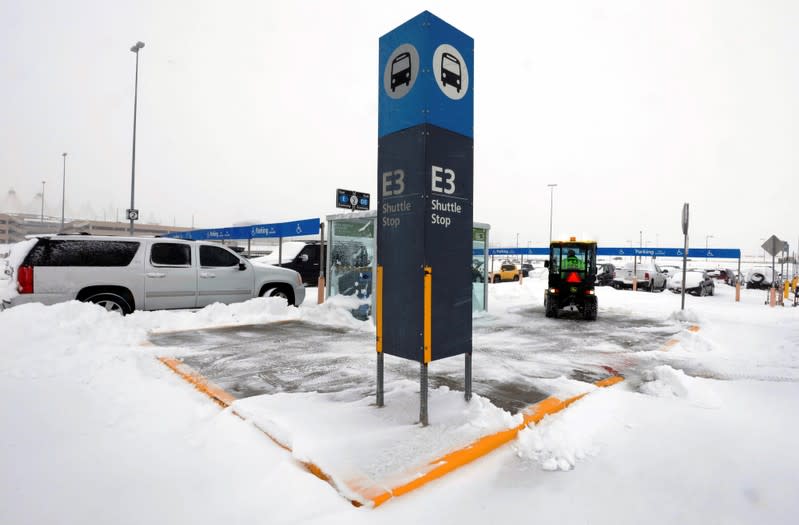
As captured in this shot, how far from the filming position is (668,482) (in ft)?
9.62

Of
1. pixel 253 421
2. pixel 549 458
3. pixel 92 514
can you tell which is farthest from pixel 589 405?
pixel 92 514

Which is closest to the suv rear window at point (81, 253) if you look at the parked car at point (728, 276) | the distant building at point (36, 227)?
the parked car at point (728, 276)

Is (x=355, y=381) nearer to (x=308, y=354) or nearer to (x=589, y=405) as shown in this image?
(x=308, y=354)

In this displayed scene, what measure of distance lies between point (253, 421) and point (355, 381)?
1465mm

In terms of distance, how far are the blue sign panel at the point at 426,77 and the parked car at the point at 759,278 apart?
34876mm

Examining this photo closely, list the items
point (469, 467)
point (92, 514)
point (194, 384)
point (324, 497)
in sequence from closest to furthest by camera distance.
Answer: point (92, 514), point (324, 497), point (469, 467), point (194, 384)

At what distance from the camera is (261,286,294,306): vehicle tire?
1085 centimetres

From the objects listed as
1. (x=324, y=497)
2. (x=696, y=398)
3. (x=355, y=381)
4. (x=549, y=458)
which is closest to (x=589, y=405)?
(x=696, y=398)

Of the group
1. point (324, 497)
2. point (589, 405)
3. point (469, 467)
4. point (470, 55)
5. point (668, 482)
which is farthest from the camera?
point (589, 405)

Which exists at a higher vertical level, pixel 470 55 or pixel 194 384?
pixel 470 55

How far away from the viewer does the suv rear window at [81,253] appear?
787 cm

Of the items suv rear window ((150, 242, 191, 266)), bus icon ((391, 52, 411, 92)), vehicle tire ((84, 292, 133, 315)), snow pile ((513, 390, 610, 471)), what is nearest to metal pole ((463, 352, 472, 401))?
snow pile ((513, 390, 610, 471))

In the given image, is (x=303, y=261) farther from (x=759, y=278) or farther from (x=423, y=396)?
(x=759, y=278)

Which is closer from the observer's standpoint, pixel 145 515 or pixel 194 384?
pixel 145 515
